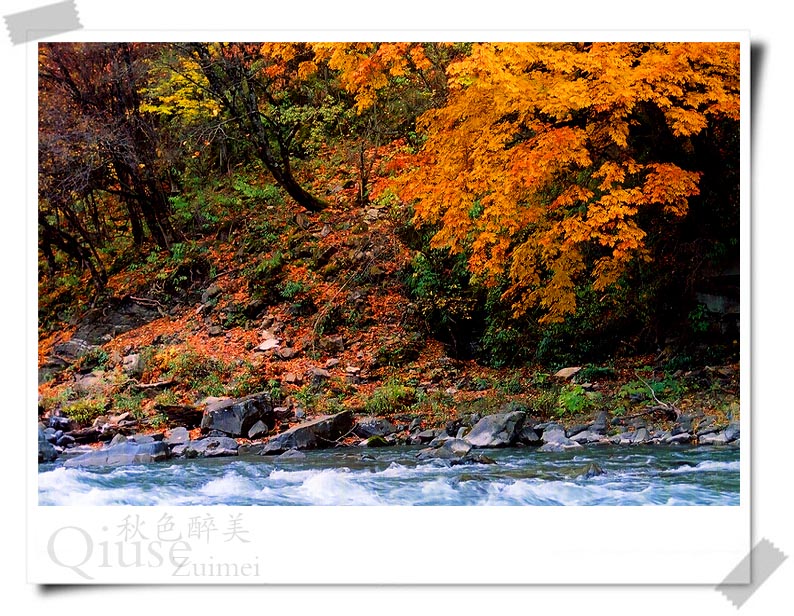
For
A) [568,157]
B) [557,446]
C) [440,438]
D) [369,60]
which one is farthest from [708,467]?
[369,60]

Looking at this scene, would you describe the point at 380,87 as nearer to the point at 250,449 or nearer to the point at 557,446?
the point at 250,449

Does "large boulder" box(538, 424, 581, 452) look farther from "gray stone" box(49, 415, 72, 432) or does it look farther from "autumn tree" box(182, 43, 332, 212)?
"gray stone" box(49, 415, 72, 432)

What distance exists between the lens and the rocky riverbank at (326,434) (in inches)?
236

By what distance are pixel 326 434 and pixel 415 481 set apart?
3.60 ft

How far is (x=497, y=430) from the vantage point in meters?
6.20

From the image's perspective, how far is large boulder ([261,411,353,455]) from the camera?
20.2ft
